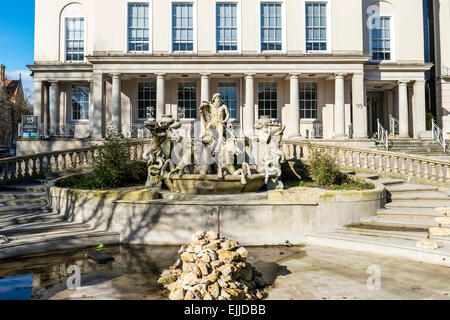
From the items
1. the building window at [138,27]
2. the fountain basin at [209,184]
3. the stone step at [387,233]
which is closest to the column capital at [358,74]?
the building window at [138,27]

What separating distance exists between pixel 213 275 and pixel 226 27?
21.9 meters

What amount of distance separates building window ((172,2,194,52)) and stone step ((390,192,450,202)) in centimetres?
1773

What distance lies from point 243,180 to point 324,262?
327 cm

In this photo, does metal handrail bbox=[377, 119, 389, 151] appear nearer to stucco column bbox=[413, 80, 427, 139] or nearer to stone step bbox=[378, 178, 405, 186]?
stucco column bbox=[413, 80, 427, 139]

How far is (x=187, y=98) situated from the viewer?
2391cm

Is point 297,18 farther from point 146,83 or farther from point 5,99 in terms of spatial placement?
point 5,99

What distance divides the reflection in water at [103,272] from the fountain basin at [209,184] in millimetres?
1953

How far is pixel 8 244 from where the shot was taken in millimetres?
6359

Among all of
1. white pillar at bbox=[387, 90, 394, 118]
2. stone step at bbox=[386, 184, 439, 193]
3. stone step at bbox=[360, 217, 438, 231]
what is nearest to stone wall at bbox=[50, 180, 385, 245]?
stone step at bbox=[360, 217, 438, 231]

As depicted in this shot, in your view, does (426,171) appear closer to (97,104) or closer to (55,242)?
(55,242)

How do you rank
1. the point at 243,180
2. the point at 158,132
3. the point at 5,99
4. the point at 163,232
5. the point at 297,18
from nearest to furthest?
the point at 163,232 → the point at 243,180 → the point at 158,132 → the point at 297,18 → the point at 5,99

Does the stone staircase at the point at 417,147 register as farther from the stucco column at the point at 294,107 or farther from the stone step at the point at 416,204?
the stone step at the point at 416,204
